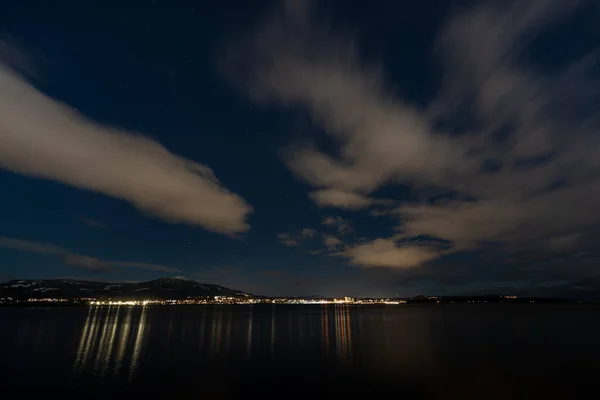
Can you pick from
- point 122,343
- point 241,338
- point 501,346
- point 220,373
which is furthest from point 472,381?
point 122,343

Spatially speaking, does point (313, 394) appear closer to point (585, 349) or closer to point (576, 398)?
point (576, 398)

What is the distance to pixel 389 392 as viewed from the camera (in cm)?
3200

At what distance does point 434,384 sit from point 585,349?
42.8 metres

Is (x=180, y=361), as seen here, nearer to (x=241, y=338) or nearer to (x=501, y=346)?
(x=241, y=338)

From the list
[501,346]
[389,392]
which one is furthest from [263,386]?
[501,346]

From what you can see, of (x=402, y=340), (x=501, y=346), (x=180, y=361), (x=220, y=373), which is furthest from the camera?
(x=402, y=340)

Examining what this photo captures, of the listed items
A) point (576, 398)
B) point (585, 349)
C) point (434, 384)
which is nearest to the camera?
point (576, 398)

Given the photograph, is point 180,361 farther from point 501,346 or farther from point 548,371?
point 501,346

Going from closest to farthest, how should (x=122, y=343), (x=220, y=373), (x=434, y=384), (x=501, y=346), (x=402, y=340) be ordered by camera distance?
1. (x=434, y=384)
2. (x=220, y=373)
3. (x=501, y=346)
4. (x=122, y=343)
5. (x=402, y=340)

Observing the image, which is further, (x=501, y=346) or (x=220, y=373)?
(x=501, y=346)

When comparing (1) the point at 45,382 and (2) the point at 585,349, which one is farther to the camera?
(2) the point at 585,349

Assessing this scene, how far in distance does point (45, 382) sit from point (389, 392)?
36.4m

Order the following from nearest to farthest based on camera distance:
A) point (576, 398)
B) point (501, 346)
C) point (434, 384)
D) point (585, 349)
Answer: point (576, 398)
point (434, 384)
point (585, 349)
point (501, 346)

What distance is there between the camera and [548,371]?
41.2m
